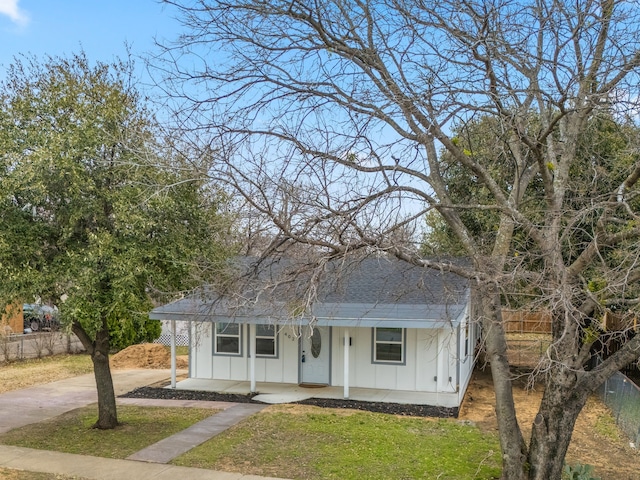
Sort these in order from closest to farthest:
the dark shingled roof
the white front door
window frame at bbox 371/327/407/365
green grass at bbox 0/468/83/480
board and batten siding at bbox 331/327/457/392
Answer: green grass at bbox 0/468/83/480 < the dark shingled roof < board and batten siding at bbox 331/327/457/392 < window frame at bbox 371/327/407/365 < the white front door

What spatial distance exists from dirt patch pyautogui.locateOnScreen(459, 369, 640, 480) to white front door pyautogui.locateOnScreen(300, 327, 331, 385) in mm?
3722

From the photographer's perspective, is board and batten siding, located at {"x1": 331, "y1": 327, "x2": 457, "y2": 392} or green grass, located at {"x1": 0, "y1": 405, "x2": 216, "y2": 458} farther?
board and batten siding, located at {"x1": 331, "y1": 327, "x2": 457, "y2": 392}

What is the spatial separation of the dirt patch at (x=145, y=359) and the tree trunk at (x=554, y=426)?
1433 centimetres

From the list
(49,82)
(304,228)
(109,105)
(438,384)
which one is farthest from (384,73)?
(438,384)

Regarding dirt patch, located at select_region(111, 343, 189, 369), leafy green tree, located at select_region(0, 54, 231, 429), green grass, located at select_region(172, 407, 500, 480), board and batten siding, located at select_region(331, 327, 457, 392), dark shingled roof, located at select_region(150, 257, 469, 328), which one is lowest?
dirt patch, located at select_region(111, 343, 189, 369)

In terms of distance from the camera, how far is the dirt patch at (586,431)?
28.9 ft

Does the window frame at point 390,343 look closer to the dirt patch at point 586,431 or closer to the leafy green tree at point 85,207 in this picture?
the dirt patch at point 586,431

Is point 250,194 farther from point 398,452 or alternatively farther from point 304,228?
point 398,452

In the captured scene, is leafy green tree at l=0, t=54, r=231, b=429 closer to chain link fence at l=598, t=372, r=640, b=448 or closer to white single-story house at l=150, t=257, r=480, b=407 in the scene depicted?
white single-story house at l=150, t=257, r=480, b=407

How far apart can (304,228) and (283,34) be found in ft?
8.26

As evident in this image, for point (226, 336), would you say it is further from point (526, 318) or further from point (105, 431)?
→ point (526, 318)

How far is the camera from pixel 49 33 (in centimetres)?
838

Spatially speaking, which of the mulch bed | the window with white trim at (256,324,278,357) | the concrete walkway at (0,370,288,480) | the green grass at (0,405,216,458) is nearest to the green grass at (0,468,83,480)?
the concrete walkway at (0,370,288,480)

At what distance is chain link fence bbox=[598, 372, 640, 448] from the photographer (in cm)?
1038
